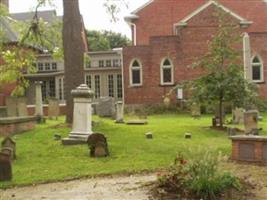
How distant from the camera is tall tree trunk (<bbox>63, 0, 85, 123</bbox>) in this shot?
21.5 meters

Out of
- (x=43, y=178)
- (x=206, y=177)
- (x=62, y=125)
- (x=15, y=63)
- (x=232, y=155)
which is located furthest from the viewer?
(x=15, y=63)

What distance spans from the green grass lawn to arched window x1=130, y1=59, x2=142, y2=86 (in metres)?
18.9

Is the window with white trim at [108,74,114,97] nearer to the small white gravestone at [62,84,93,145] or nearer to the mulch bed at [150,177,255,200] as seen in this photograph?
the small white gravestone at [62,84,93,145]

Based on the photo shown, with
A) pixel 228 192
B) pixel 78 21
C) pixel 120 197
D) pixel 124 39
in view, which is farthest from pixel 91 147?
pixel 124 39

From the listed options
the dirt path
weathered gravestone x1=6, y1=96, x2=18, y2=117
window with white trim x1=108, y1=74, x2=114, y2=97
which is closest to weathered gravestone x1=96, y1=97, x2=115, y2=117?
weathered gravestone x1=6, y1=96, x2=18, y2=117

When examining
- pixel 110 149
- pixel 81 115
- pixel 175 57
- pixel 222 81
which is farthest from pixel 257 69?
pixel 110 149

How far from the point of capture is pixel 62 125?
69.4 feet

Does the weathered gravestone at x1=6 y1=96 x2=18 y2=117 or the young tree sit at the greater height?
the young tree

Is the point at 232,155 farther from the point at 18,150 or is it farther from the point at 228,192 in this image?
the point at 18,150

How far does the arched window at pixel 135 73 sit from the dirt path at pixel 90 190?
27.9 meters

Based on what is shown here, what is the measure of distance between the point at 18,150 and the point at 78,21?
754cm

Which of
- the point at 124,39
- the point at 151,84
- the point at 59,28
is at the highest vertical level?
the point at 124,39

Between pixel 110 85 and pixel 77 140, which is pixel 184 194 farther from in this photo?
pixel 110 85

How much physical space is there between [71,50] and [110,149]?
7147 millimetres
